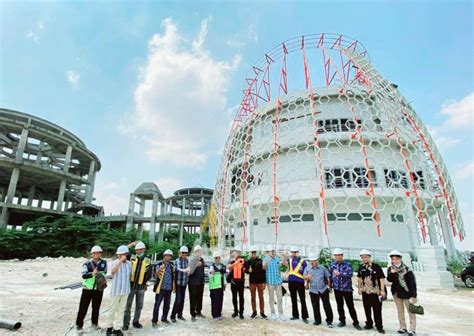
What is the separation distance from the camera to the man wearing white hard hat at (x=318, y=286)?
4.46 meters

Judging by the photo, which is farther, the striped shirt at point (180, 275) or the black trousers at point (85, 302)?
the striped shirt at point (180, 275)

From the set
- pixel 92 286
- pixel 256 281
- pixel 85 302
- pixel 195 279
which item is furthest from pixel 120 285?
pixel 256 281

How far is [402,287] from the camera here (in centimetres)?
398

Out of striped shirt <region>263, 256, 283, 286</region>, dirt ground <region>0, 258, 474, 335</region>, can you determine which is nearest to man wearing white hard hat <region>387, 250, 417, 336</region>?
dirt ground <region>0, 258, 474, 335</region>

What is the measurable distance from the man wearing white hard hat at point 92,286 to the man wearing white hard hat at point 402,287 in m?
4.68

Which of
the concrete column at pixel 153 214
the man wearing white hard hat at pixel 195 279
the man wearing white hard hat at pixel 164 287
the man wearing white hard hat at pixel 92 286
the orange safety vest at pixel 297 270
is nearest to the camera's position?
the man wearing white hard hat at pixel 92 286

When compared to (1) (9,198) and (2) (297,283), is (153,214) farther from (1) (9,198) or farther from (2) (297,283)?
(2) (297,283)

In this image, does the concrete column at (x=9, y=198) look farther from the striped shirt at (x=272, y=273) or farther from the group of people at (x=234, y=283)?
the striped shirt at (x=272, y=273)

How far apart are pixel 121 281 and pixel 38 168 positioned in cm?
2710

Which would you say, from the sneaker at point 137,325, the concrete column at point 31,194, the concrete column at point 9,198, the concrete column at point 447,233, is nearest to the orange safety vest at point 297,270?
the sneaker at point 137,325

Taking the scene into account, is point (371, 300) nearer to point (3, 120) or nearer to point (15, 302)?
point (15, 302)

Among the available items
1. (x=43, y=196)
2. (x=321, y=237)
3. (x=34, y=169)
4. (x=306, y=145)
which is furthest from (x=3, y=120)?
(x=321, y=237)

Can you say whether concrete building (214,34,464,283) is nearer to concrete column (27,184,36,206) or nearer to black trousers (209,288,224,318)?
black trousers (209,288,224,318)

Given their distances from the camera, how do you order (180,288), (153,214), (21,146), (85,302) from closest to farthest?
(85,302)
(180,288)
(21,146)
(153,214)
